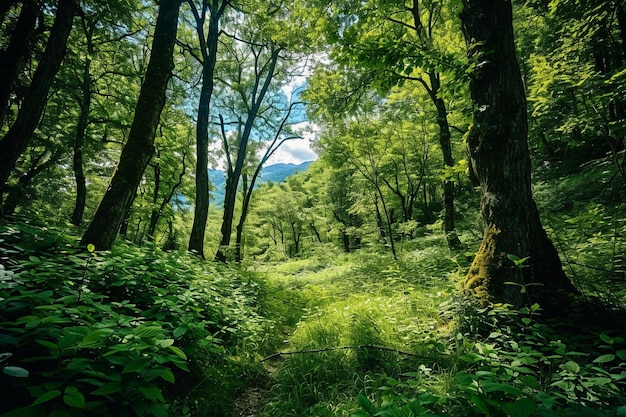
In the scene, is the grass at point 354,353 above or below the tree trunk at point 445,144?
below

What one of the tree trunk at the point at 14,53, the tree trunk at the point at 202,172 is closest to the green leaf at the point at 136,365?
the tree trunk at the point at 14,53

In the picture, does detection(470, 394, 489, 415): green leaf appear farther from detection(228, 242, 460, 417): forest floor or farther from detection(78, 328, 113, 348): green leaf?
detection(78, 328, 113, 348): green leaf

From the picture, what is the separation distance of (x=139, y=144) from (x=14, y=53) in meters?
2.57

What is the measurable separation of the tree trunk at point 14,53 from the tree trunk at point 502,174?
6.18m

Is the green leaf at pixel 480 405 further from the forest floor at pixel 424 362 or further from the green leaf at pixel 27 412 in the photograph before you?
the green leaf at pixel 27 412

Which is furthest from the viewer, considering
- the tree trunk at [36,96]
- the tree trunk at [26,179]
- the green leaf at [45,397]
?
the tree trunk at [26,179]

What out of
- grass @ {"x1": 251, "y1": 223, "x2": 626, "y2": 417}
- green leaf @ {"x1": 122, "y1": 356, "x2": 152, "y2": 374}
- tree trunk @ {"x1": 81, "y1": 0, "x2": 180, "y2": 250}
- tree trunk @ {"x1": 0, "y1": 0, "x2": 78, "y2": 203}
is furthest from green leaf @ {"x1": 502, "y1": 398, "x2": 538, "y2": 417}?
tree trunk @ {"x1": 0, "y1": 0, "x2": 78, "y2": 203}

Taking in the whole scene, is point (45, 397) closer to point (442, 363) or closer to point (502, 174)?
point (442, 363)

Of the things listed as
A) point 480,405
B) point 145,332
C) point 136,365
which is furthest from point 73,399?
point 480,405

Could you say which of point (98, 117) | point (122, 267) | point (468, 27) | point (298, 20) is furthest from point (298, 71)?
point (122, 267)

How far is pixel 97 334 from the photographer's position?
1.30 metres

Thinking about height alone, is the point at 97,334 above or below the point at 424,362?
above

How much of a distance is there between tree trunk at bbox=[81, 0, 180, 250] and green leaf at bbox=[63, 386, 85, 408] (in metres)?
2.73

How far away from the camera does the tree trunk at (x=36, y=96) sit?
378 cm
